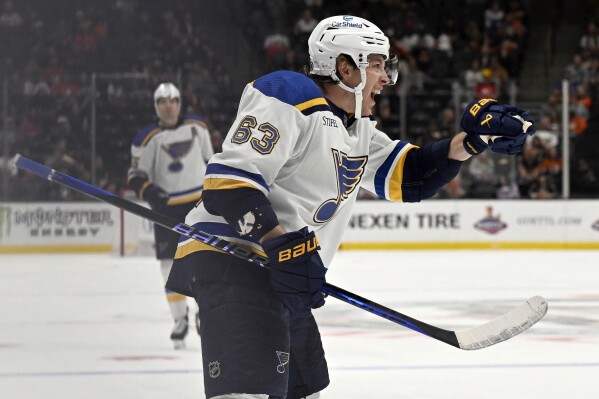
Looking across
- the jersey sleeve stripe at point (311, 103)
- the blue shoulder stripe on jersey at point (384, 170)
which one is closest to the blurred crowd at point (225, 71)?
the blue shoulder stripe on jersey at point (384, 170)

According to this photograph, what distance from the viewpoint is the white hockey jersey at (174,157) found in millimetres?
5824

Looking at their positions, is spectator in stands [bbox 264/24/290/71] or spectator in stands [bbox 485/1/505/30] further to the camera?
spectator in stands [bbox 485/1/505/30]

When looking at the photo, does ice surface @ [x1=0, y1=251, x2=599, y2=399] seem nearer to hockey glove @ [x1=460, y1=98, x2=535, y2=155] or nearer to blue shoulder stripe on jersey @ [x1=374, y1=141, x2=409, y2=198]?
blue shoulder stripe on jersey @ [x1=374, y1=141, x2=409, y2=198]

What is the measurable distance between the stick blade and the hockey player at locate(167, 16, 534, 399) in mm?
395

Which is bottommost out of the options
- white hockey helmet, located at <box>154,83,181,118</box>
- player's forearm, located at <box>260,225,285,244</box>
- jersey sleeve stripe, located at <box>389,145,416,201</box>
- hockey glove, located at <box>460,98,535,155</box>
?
player's forearm, located at <box>260,225,285,244</box>

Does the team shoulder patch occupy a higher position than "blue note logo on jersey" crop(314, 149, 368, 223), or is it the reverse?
the team shoulder patch

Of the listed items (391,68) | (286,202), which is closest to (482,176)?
(391,68)

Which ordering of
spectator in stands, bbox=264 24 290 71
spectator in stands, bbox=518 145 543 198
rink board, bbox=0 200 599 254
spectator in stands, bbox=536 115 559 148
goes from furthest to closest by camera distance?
spectator in stands, bbox=264 24 290 71, spectator in stands, bbox=536 115 559 148, spectator in stands, bbox=518 145 543 198, rink board, bbox=0 200 599 254

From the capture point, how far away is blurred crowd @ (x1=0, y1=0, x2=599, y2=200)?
11328 mm

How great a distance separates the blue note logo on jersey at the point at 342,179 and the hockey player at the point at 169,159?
3221 millimetres

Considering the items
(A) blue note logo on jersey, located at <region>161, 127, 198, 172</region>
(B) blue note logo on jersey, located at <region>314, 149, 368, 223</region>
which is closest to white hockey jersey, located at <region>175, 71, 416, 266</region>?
(B) blue note logo on jersey, located at <region>314, 149, 368, 223</region>

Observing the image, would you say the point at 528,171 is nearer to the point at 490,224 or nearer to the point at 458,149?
the point at 490,224

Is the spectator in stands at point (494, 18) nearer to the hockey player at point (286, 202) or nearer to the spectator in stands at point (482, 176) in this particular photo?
the spectator in stands at point (482, 176)

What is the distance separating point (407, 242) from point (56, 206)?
3597 mm
